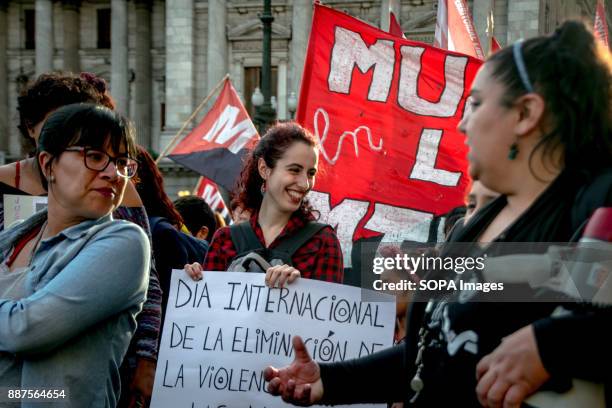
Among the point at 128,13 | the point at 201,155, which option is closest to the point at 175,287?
the point at 201,155

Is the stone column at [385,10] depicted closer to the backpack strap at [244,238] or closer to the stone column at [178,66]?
the stone column at [178,66]

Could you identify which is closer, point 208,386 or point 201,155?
point 208,386

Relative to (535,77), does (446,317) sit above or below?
below

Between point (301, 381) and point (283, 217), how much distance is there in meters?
1.66

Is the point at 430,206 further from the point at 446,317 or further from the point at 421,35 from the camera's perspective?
the point at 421,35

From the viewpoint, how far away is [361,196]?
211 inches

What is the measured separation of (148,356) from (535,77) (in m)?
2.20

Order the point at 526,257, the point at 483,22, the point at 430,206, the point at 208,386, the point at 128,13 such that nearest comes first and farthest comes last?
the point at 526,257
the point at 208,386
the point at 430,206
the point at 483,22
the point at 128,13

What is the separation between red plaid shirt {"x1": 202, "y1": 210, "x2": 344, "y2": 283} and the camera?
12.6 feet

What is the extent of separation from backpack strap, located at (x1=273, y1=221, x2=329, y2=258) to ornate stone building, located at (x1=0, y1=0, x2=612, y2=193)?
86.3 ft

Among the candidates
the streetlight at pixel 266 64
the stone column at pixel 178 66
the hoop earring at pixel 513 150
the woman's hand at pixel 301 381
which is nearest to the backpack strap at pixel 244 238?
the woman's hand at pixel 301 381

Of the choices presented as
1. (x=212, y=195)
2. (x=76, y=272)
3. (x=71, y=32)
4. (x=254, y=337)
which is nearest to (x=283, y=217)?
(x=254, y=337)

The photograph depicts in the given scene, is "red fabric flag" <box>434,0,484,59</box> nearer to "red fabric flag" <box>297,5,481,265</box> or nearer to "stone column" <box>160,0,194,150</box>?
"red fabric flag" <box>297,5,481,265</box>

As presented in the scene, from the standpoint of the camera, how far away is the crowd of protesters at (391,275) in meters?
1.84
